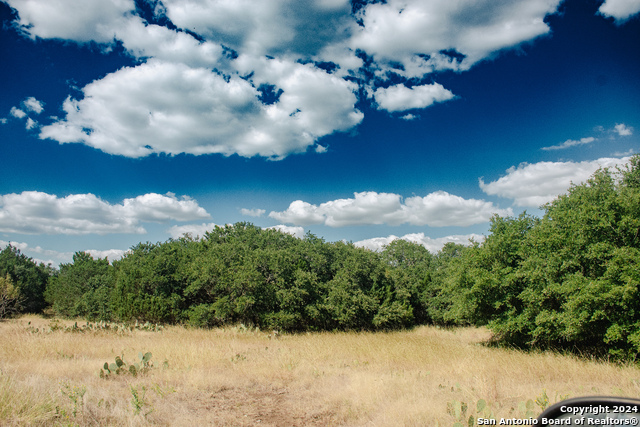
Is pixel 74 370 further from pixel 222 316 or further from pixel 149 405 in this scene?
pixel 222 316

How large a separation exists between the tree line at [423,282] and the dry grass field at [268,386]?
3006mm

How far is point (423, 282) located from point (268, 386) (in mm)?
30481

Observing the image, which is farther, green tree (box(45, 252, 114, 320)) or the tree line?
green tree (box(45, 252, 114, 320))

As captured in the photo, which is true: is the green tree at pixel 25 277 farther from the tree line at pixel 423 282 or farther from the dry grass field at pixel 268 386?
the dry grass field at pixel 268 386

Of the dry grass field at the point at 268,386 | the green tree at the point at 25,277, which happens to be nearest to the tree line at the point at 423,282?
the dry grass field at the point at 268,386

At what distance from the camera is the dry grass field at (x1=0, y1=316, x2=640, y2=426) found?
20.6ft

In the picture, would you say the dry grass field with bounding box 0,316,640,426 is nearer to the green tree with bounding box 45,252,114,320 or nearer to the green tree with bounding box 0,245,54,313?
the green tree with bounding box 45,252,114,320

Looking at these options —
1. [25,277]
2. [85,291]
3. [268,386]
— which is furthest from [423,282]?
[25,277]

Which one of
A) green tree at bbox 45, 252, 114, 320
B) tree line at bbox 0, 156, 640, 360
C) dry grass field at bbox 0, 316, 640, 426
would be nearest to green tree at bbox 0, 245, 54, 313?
green tree at bbox 45, 252, 114, 320

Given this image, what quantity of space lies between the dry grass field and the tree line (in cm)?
301

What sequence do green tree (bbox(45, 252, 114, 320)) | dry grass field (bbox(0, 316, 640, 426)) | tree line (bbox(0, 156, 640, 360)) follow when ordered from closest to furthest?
1. dry grass field (bbox(0, 316, 640, 426))
2. tree line (bbox(0, 156, 640, 360))
3. green tree (bbox(45, 252, 114, 320))

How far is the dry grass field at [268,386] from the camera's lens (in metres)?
6.28

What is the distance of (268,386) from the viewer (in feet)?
30.9

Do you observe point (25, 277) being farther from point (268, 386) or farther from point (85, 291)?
point (268, 386)
